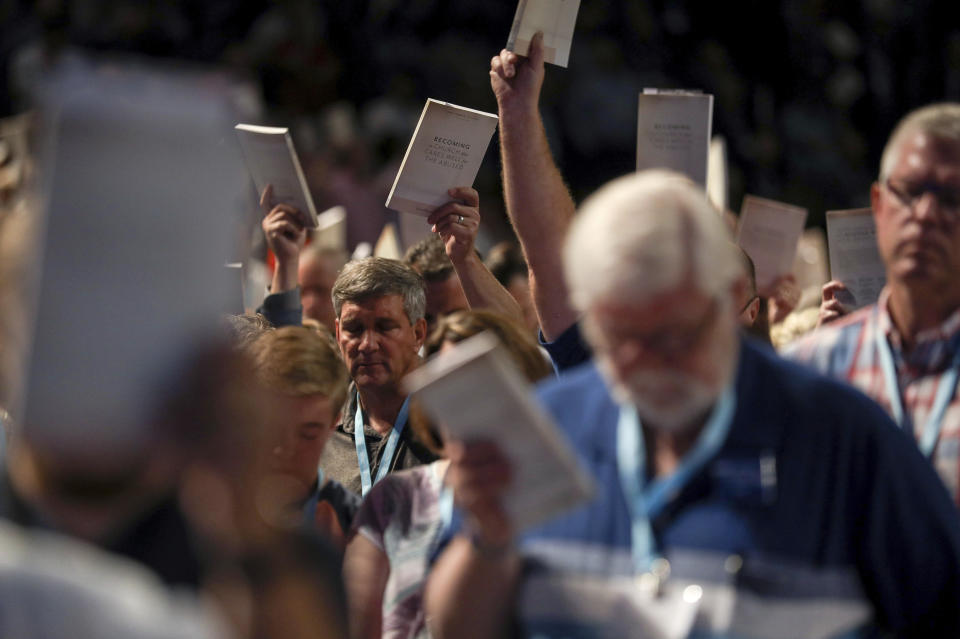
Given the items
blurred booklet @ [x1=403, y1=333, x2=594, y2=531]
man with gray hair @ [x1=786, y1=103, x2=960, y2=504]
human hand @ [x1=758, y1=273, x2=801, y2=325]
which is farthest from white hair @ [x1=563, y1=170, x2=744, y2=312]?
human hand @ [x1=758, y1=273, x2=801, y2=325]

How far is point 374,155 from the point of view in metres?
10.8

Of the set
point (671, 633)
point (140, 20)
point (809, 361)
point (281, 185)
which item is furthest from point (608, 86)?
point (671, 633)

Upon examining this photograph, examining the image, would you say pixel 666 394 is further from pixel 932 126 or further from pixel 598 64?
pixel 598 64

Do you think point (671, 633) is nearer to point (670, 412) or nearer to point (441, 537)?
point (670, 412)

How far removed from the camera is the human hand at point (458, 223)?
4.42m

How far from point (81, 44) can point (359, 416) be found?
7.58 metres

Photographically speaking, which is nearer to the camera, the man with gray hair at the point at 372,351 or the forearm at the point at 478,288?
the man with gray hair at the point at 372,351

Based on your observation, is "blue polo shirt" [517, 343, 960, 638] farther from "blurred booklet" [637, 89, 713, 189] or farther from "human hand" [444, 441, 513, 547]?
"blurred booklet" [637, 89, 713, 189]

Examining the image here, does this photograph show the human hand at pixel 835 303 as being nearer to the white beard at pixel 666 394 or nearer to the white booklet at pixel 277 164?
the white booklet at pixel 277 164

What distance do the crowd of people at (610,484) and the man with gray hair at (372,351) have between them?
0.63 meters

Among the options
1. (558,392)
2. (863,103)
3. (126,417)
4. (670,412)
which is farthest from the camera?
(863,103)

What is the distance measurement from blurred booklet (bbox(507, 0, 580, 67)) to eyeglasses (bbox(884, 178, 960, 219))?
1.36 m

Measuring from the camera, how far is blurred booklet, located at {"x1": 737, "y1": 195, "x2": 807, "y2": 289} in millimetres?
5441

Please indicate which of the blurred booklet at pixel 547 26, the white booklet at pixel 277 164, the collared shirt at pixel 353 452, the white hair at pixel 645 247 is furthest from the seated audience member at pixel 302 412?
the white hair at pixel 645 247
